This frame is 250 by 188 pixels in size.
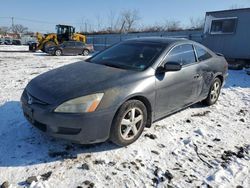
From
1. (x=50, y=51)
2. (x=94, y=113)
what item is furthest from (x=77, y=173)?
(x=50, y=51)

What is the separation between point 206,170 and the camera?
3.03 metres

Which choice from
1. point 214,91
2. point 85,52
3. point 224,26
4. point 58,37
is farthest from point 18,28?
point 214,91

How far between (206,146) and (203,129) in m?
0.63

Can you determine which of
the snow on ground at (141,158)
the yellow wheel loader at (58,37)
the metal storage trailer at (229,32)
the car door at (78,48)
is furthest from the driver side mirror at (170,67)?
the yellow wheel loader at (58,37)

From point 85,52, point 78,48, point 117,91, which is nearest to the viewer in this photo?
point 117,91

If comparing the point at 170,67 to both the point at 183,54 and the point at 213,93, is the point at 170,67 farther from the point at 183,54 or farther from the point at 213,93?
the point at 213,93

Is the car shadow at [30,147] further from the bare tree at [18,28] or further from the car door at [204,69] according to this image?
the bare tree at [18,28]

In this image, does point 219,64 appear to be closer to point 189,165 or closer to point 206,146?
point 206,146

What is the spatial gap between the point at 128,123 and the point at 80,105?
78 cm

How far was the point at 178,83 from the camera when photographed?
405 cm

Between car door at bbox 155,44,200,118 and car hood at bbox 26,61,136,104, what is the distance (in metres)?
0.60

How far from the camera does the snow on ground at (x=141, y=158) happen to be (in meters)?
2.77

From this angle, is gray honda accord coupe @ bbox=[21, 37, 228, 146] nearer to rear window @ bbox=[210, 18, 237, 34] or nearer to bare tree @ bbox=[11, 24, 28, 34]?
rear window @ bbox=[210, 18, 237, 34]

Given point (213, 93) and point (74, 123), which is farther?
point (213, 93)
